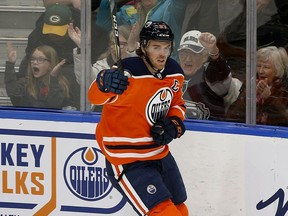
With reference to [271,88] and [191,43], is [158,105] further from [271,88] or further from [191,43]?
[271,88]

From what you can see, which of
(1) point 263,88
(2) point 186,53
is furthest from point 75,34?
(1) point 263,88

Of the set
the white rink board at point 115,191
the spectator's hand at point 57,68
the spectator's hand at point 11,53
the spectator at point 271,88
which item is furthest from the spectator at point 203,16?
the spectator's hand at point 11,53

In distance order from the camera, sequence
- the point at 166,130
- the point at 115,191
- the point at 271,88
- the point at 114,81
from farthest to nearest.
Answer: the point at 115,191 → the point at 271,88 → the point at 166,130 → the point at 114,81

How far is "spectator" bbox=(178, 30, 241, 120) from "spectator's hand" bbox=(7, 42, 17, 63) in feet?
3.01

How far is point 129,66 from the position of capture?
201 inches

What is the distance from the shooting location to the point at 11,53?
575cm

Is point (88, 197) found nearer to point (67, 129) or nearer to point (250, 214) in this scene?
point (67, 129)

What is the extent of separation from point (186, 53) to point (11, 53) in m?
0.97

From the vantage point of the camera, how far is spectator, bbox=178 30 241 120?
563 centimetres

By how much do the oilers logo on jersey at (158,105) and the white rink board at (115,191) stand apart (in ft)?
1.48

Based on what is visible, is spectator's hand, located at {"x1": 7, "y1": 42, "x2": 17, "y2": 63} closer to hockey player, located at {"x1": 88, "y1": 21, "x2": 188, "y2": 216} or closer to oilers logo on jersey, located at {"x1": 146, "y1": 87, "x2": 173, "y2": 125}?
hockey player, located at {"x1": 88, "y1": 21, "x2": 188, "y2": 216}

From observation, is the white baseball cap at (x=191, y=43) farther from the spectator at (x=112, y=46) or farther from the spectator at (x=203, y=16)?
the spectator at (x=112, y=46)

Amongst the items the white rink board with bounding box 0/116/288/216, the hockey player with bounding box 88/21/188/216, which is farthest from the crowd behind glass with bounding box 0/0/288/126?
the hockey player with bounding box 88/21/188/216

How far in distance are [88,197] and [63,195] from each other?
0.14m
